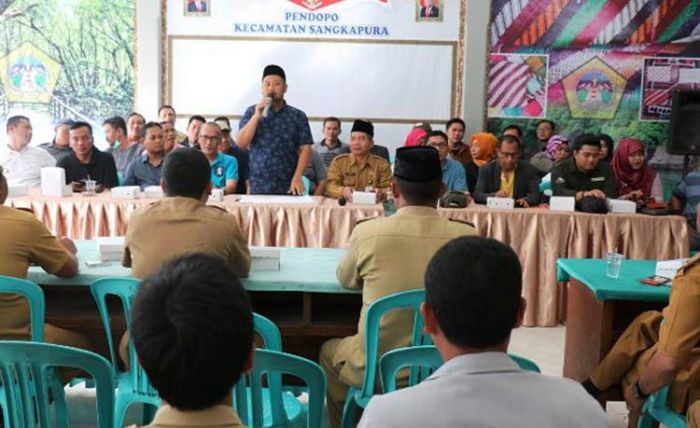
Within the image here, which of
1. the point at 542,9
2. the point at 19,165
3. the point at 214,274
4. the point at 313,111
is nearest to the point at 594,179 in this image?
the point at 542,9

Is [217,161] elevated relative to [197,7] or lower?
lower

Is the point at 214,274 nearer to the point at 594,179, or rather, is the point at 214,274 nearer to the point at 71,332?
the point at 71,332

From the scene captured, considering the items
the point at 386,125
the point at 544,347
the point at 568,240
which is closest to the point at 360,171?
the point at 568,240

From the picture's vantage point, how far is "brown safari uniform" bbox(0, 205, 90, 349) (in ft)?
7.77

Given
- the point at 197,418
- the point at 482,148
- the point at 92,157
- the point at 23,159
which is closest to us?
the point at 197,418

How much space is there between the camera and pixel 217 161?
5305 mm

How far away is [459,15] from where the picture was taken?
7.22 metres

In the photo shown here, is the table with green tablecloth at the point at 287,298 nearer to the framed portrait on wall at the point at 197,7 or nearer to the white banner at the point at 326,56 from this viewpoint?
the white banner at the point at 326,56

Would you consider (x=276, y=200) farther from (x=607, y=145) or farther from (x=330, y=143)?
(x=607, y=145)

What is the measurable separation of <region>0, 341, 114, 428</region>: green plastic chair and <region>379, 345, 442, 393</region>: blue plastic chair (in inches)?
25.3

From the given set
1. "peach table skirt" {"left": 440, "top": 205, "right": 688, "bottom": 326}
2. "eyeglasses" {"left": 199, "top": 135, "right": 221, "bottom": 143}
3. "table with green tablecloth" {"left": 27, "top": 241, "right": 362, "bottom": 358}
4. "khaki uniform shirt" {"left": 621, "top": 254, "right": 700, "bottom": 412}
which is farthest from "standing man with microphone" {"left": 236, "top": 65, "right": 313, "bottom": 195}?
"khaki uniform shirt" {"left": 621, "top": 254, "right": 700, "bottom": 412}

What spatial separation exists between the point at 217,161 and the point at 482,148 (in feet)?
8.47

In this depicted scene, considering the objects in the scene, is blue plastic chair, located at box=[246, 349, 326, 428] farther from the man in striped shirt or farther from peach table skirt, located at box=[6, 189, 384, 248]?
the man in striped shirt

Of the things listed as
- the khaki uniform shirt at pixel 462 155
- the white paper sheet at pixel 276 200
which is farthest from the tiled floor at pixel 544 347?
the khaki uniform shirt at pixel 462 155
